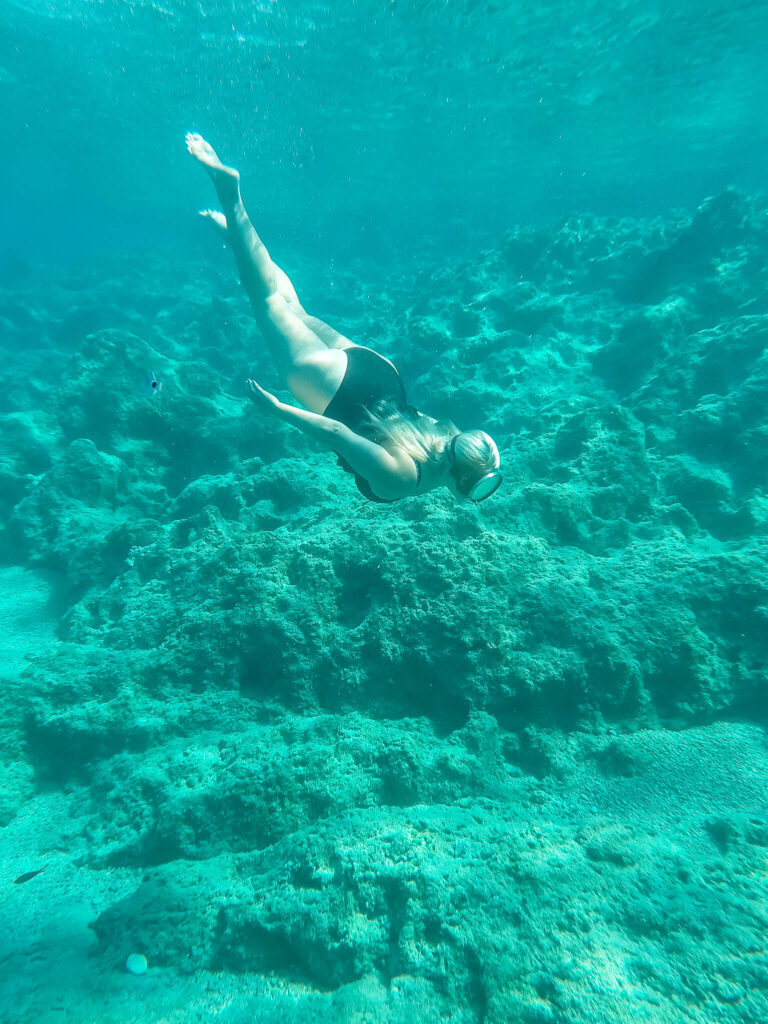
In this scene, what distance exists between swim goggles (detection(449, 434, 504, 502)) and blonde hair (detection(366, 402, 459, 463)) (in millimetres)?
226

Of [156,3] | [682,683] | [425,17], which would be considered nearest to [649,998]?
[682,683]

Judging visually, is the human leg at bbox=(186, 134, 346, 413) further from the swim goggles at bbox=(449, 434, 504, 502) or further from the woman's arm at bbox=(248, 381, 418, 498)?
the swim goggles at bbox=(449, 434, 504, 502)

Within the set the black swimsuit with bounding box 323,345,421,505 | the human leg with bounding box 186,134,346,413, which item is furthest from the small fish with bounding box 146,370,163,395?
the black swimsuit with bounding box 323,345,421,505

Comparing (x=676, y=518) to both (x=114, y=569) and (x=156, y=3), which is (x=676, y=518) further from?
(x=156, y=3)

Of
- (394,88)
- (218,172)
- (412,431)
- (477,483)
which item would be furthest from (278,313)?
(394,88)

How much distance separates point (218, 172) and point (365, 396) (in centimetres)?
→ 321

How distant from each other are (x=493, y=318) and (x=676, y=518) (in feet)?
25.9

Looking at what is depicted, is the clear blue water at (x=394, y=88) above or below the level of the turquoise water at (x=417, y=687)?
above

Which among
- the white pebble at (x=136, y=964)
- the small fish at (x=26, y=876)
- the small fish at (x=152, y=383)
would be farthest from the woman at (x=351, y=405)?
the small fish at (x=26, y=876)

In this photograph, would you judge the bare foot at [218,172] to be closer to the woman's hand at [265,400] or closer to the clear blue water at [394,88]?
the woman's hand at [265,400]

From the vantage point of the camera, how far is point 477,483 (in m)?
3.03

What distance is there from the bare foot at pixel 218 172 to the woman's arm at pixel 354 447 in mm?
3048

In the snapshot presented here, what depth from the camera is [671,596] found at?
3.82 meters

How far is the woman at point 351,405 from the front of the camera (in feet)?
10.4
